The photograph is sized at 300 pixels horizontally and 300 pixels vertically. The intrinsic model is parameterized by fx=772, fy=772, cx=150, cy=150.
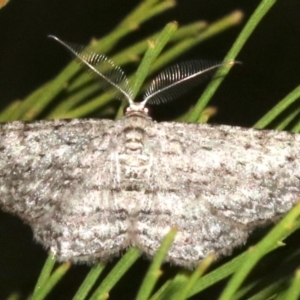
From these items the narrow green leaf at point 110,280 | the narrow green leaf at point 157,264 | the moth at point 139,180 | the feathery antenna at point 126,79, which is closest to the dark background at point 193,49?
the feathery antenna at point 126,79

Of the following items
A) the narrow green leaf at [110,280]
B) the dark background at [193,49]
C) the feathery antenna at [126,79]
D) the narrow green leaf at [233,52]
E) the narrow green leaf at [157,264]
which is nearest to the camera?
the narrow green leaf at [157,264]

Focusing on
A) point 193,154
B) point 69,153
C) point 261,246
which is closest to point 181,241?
point 193,154

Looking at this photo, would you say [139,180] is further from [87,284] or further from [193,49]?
[193,49]

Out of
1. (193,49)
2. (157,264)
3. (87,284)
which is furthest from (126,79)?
(193,49)

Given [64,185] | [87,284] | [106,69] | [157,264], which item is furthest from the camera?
[106,69]

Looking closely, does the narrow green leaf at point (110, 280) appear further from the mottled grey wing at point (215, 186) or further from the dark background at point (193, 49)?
the dark background at point (193, 49)

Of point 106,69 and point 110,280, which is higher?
point 106,69

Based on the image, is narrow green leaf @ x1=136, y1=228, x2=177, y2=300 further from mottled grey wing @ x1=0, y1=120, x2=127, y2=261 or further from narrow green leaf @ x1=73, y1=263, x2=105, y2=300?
mottled grey wing @ x1=0, y1=120, x2=127, y2=261
